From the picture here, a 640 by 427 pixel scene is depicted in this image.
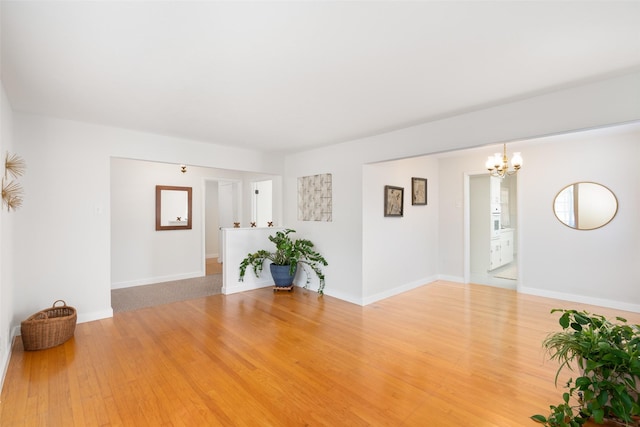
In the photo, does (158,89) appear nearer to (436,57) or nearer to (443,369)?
(436,57)

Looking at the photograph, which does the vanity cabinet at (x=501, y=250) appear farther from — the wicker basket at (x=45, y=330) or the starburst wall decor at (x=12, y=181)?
the starburst wall decor at (x=12, y=181)

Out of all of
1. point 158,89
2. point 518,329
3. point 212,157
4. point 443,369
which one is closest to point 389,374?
point 443,369

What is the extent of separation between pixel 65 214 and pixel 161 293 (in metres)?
1.95

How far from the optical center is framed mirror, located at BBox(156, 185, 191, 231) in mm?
5605

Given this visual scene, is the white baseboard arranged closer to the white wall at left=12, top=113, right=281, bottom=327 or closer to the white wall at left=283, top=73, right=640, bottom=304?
the white wall at left=12, top=113, right=281, bottom=327

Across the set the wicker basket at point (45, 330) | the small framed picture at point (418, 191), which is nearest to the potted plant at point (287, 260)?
the small framed picture at point (418, 191)

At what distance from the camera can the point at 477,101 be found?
2.80 m

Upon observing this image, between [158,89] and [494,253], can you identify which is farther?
[494,253]

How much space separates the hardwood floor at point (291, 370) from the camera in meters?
2.00

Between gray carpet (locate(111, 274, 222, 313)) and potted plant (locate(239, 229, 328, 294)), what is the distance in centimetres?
77

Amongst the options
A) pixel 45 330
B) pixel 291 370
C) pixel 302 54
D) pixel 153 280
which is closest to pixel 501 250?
pixel 291 370

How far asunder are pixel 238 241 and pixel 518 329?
411cm

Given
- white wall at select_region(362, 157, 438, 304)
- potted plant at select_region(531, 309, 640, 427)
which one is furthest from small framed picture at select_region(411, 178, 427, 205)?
potted plant at select_region(531, 309, 640, 427)

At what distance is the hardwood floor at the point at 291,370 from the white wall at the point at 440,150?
967 millimetres
